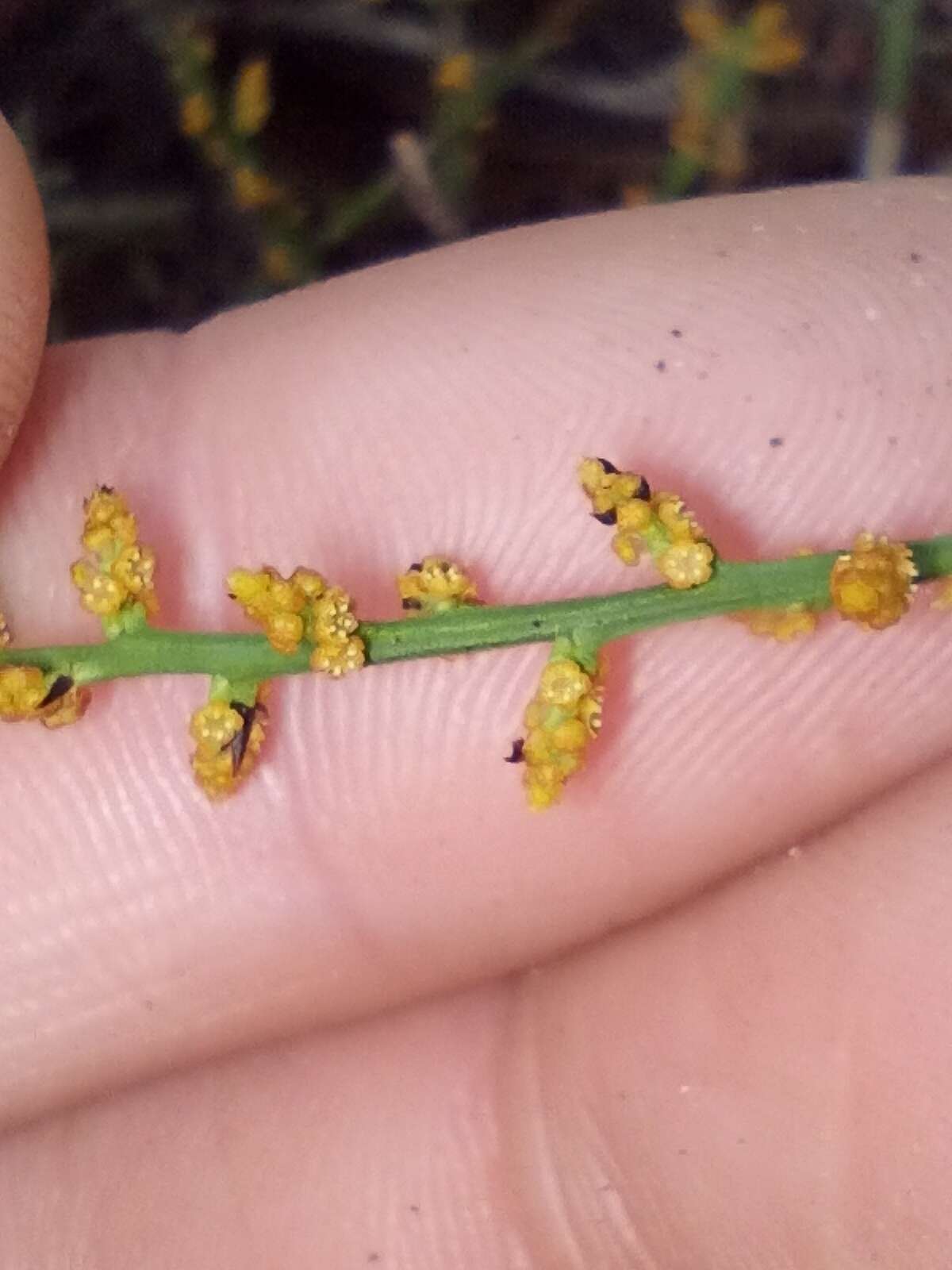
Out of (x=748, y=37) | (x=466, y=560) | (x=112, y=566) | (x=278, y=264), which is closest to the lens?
(x=112, y=566)

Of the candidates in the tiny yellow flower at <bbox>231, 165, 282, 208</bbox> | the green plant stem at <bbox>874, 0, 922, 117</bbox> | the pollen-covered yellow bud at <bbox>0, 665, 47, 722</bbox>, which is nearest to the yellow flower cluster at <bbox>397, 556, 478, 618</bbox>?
the pollen-covered yellow bud at <bbox>0, 665, 47, 722</bbox>

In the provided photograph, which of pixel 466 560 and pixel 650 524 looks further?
pixel 466 560

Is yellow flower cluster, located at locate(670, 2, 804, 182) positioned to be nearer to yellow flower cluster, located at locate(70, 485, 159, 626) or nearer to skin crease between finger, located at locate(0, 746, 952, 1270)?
skin crease between finger, located at locate(0, 746, 952, 1270)

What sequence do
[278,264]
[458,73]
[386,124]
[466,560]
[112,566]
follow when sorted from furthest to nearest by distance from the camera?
[386,124]
[278,264]
[458,73]
[466,560]
[112,566]

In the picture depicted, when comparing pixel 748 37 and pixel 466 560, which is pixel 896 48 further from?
pixel 466 560

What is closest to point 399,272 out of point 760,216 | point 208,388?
point 208,388

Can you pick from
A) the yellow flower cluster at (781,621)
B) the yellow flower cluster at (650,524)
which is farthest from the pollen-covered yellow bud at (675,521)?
the yellow flower cluster at (781,621)

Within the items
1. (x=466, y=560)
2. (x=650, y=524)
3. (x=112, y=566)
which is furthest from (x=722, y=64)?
(x=112, y=566)
